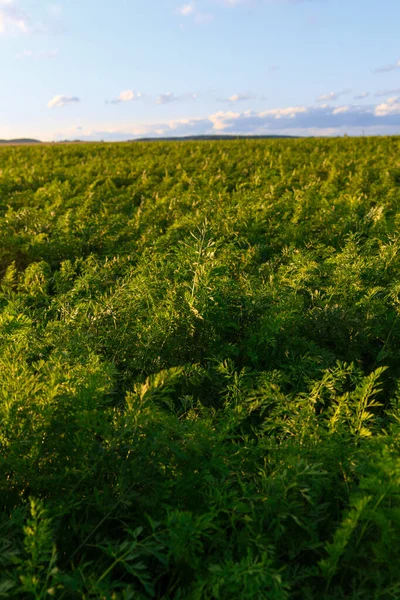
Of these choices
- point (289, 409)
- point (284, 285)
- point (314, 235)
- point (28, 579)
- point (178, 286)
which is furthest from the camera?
point (314, 235)

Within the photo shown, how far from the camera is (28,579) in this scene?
168 centimetres

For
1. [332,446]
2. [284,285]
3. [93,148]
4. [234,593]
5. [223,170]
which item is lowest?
[234,593]

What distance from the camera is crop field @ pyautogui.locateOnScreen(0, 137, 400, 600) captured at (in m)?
1.97

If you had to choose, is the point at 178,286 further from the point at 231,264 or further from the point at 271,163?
the point at 271,163

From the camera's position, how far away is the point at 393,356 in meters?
4.16

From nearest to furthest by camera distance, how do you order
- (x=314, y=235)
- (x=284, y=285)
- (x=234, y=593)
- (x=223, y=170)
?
(x=234, y=593), (x=284, y=285), (x=314, y=235), (x=223, y=170)

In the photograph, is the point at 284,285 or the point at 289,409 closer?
the point at 289,409

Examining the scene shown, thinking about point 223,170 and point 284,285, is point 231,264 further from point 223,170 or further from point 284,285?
point 223,170

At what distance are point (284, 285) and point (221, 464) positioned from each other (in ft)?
9.02

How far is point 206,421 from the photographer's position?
8.30 ft

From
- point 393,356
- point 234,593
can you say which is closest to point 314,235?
point 393,356

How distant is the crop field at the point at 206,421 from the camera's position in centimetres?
197

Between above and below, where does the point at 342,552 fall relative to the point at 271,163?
below

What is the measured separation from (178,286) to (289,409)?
5.30 feet
